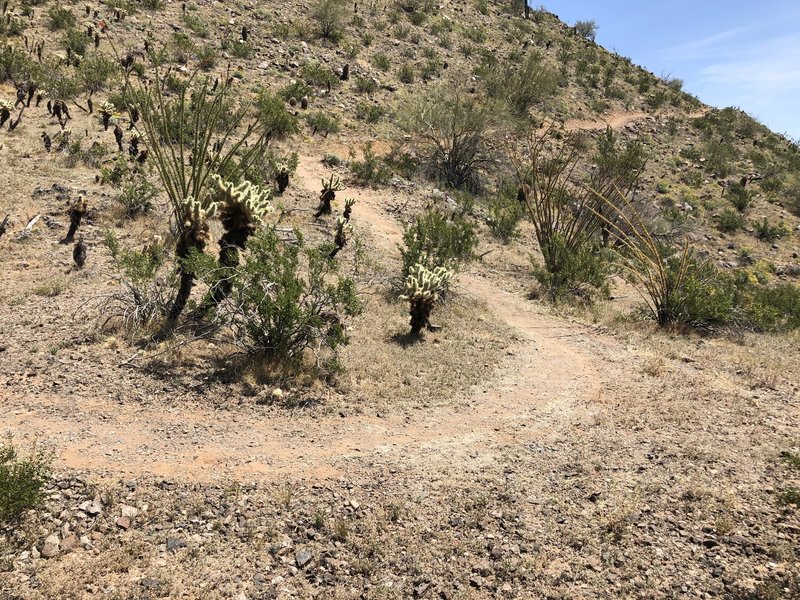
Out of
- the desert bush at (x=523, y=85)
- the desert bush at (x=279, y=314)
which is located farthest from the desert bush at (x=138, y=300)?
the desert bush at (x=523, y=85)

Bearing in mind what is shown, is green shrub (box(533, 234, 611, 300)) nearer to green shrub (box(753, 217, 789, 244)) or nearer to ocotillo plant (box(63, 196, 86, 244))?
ocotillo plant (box(63, 196, 86, 244))

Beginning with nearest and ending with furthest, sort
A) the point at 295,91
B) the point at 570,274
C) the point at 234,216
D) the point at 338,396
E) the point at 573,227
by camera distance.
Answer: the point at 338,396
the point at 234,216
the point at 570,274
the point at 573,227
the point at 295,91

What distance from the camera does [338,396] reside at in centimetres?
649

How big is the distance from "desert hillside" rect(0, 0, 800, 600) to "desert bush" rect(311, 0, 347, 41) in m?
14.9

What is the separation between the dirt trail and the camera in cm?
488

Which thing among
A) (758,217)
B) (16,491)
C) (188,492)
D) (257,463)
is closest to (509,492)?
(257,463)

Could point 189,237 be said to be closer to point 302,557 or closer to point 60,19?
point 302,557

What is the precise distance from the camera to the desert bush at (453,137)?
67.2ft

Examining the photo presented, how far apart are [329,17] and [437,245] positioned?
22338 mm

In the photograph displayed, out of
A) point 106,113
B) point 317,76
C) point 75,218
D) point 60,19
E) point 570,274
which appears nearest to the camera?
point 75,218

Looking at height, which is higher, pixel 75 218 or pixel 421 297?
pixel 421 297

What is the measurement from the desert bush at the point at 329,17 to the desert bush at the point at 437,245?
728 inches

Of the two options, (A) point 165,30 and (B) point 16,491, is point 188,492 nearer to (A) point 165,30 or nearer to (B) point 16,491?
(B) point 16,491

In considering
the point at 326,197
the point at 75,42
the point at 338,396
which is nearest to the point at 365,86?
the point at 75,42
